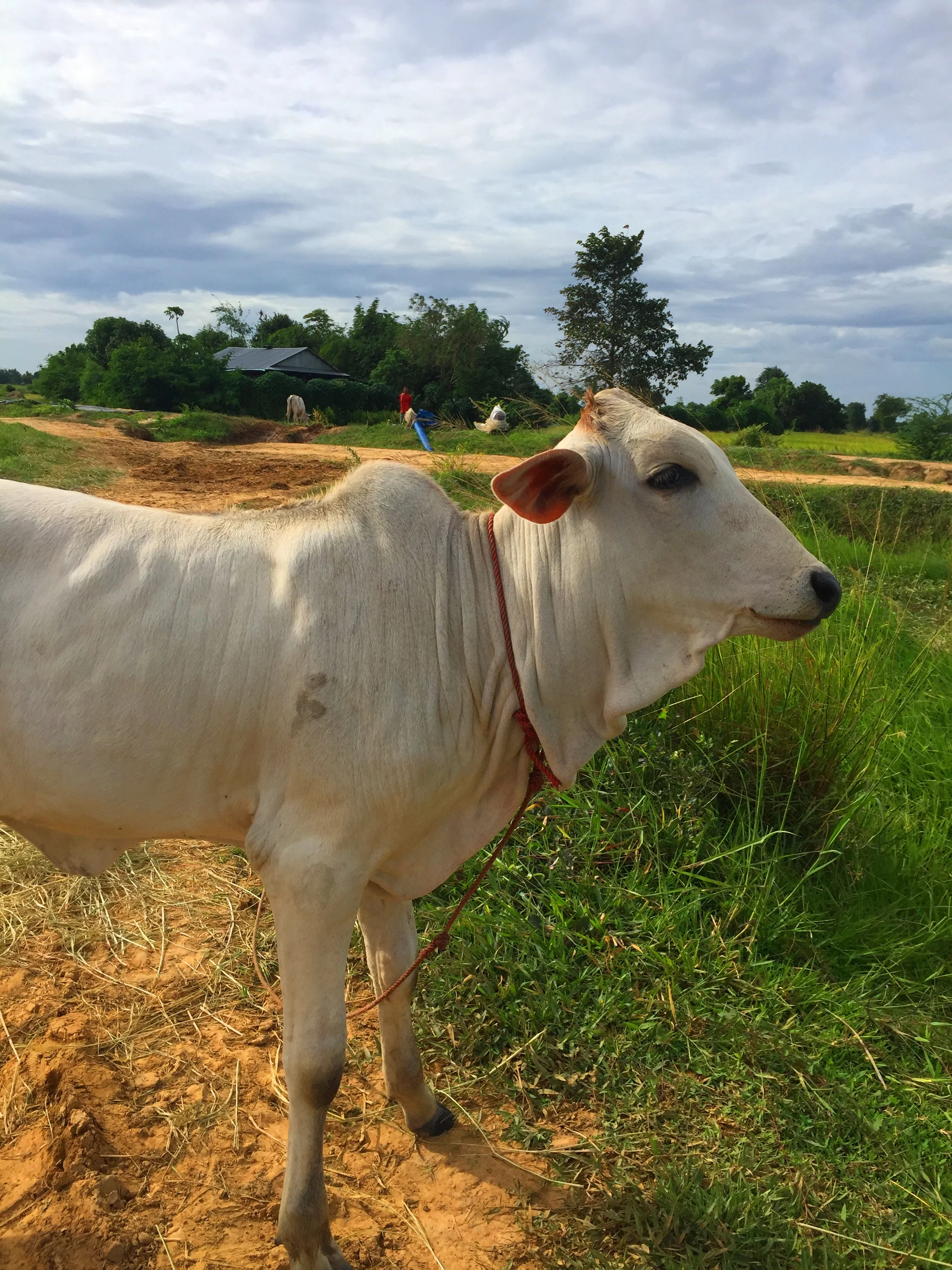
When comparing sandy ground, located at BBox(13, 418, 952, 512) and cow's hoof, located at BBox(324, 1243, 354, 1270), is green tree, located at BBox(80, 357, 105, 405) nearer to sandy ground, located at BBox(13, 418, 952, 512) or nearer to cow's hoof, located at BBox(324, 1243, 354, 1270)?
sandy ground, located at BBox(13, 418, 952, 512)

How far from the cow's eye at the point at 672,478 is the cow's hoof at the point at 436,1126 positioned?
2.07 metres

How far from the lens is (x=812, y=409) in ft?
97.8

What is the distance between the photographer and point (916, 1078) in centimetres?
307

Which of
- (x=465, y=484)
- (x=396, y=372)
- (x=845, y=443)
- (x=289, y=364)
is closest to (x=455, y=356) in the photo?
(x=396, y=372)

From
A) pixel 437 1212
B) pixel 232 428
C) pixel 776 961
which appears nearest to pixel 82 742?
pixel 437 1212

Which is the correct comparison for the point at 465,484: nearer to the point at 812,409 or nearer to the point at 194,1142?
the point at 194,1142

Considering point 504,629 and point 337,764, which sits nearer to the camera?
point 337,764

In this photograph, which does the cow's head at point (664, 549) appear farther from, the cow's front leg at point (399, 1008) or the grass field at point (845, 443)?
the grass field at point (845, 443)

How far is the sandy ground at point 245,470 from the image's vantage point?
11.1 meters

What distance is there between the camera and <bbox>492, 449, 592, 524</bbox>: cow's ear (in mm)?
2084

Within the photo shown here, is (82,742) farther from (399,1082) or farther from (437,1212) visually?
(437,1212)

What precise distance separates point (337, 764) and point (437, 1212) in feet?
4.98

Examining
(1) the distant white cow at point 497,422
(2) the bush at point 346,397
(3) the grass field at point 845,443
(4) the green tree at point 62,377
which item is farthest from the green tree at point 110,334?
(1) the distant white cow at point 497,422

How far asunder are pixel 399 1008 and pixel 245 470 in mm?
14419
